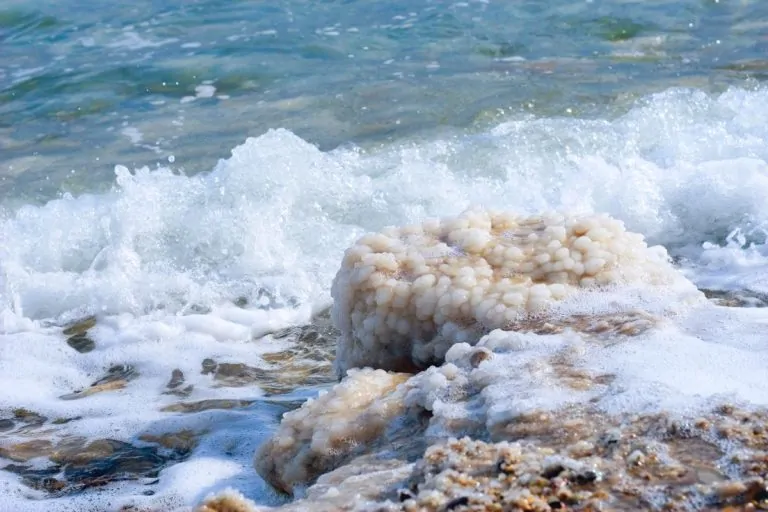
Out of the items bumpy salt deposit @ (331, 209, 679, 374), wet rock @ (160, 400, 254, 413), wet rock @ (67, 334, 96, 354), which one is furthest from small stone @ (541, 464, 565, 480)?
wet rock @ (67, 334, 96, 354)

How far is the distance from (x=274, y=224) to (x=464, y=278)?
2872 mm

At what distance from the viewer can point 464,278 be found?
10.7ft

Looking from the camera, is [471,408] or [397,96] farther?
[397,96]

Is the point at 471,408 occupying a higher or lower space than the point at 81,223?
higher

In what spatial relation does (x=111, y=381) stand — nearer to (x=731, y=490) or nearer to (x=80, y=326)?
(x=80, y=326)

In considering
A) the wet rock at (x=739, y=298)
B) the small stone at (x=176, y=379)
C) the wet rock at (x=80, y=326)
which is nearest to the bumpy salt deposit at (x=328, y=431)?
the small stone at (x=176, y=379)

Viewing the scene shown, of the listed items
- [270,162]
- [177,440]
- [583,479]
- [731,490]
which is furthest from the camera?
[270,162]

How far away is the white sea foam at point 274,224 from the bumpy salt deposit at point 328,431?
2.29ft

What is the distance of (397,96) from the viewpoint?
8.53 meters

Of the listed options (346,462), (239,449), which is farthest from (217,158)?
(346,462)

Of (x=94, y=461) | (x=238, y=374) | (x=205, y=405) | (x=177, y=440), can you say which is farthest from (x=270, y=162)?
(x=94, y=461)

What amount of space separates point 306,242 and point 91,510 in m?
2.90

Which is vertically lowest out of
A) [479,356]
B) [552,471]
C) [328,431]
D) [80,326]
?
[80,326]

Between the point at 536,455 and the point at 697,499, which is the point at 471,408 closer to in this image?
the point at 536,455
